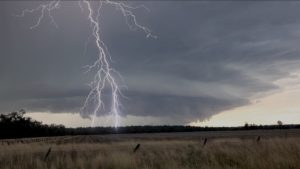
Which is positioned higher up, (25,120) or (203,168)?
(25,120)

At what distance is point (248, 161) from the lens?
12148 millimetres

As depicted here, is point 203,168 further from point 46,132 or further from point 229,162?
point 46,132

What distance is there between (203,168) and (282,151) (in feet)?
8.52

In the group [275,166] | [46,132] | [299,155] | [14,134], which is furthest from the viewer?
[46,132]

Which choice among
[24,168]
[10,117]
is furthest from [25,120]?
[24,168]

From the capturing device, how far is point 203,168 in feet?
37.6

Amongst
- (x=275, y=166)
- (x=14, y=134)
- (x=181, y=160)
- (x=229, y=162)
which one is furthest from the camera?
(x=14, y=134)

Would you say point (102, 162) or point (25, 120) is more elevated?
point (25, 120)

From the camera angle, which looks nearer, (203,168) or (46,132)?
(203,168)

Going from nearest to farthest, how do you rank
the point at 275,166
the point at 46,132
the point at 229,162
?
the point at 275,166, the point at 229,162, the point at 46,132

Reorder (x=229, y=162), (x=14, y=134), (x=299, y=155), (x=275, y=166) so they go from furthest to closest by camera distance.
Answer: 1. (x=14, y=134)
2. (x=229, y=162)
3. (x=299, y=155)
4. (x=275, y=166)

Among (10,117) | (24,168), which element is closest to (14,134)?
(10,117)

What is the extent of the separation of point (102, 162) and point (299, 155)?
5895 mm

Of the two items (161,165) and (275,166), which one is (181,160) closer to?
(161,165)
